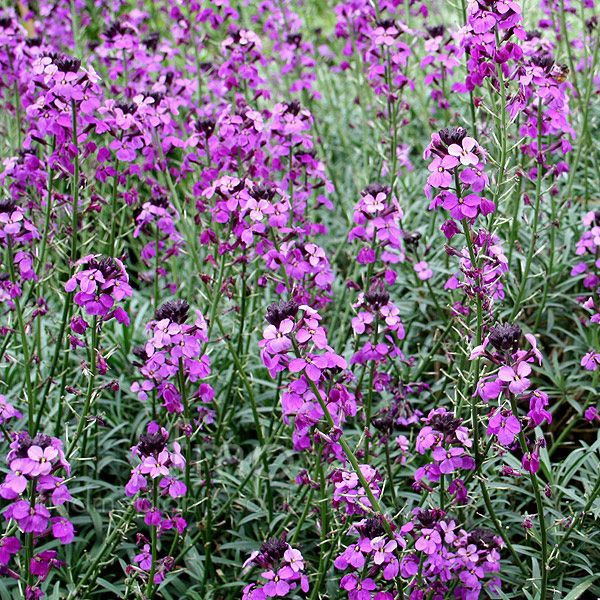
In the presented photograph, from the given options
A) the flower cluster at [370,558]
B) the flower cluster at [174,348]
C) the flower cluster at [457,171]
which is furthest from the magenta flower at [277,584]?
the flower cluster at [457,171]

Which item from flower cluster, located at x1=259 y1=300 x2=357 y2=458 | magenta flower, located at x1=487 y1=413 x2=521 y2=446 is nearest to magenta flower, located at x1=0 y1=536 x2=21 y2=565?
flower cluster, located at x1=259 y1=300 x2=357 y2=458

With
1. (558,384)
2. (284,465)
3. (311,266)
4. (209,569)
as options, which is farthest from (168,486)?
(558,384)

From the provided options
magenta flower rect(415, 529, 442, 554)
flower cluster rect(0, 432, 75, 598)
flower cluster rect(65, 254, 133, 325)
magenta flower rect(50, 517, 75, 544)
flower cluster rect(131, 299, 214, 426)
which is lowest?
magenta flower rect(415, 529, 442, 554)

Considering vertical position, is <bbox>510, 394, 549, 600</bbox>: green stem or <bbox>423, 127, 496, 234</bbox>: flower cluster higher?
<bbox>423, 127, 496, 234</bbox>: flower cluster

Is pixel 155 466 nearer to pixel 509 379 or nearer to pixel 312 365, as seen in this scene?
pixel 312 365

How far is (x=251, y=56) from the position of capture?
463 cm

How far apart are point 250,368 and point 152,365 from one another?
7.65 ft

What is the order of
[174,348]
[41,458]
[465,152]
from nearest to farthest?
[41,458] → [465,152] → [174,348]

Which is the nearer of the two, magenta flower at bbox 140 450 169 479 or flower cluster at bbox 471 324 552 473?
flower cluster at bbox 471 324 552 473

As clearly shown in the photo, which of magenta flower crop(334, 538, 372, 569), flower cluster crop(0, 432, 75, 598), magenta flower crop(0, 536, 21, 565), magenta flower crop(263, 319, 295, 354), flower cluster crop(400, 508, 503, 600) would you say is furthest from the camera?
flower cluster crop(400, 508, 503, 600)

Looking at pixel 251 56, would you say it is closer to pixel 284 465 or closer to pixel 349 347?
pixel 349 347

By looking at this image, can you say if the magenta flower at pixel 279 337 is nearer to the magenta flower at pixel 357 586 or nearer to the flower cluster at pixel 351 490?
the flower cluster at pixel 351 490

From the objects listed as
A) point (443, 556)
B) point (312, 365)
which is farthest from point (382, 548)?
point (312, 365)

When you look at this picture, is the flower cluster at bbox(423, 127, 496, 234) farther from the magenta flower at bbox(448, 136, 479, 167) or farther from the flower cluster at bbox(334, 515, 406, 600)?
the flower cluster at bbox(334, 515, 406, 600)
